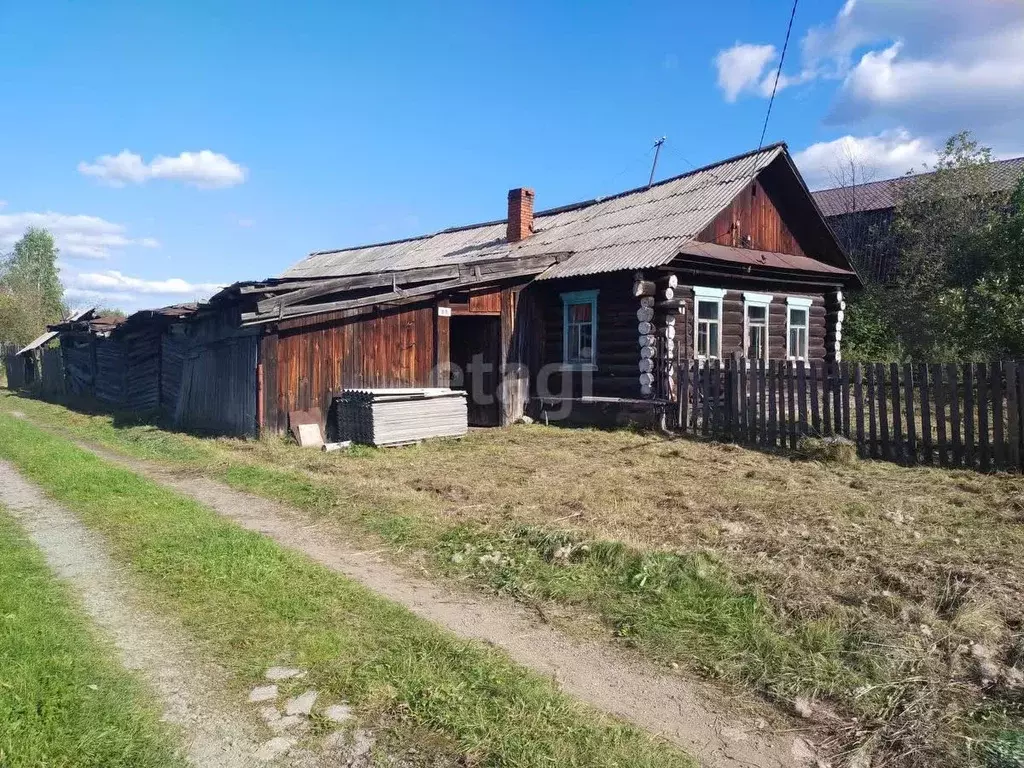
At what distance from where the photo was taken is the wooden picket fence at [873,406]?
29.1ft

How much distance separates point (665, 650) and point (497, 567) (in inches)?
70.4

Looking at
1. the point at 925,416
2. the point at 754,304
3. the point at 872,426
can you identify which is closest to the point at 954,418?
the point at 925,416

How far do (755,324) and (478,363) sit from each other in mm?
6670

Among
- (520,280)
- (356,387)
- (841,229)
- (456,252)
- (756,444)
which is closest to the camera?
(756,444)

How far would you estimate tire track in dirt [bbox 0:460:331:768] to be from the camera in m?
3.15

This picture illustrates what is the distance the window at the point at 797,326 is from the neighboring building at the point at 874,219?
11.5 m

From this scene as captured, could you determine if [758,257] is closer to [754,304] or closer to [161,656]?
[754,304]

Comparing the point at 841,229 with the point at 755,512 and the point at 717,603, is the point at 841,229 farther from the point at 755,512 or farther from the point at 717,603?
the point at 717,603

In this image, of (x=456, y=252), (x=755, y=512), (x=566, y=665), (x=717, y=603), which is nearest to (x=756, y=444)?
(x=755, y=512)

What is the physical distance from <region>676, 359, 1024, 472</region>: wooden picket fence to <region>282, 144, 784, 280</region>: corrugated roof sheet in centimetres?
278

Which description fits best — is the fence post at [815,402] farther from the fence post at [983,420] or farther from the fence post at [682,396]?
the fence post at [682,396]

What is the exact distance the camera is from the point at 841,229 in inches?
1236

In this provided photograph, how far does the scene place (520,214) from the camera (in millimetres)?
19688

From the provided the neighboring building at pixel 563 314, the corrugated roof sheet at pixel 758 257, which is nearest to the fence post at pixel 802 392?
the neighboring building at pixel 563 314
